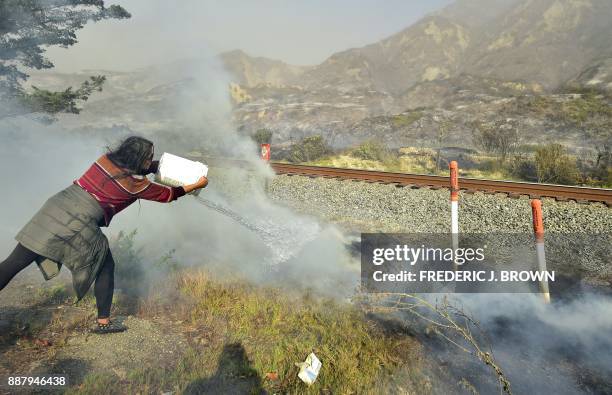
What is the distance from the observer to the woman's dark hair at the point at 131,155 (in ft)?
11.1

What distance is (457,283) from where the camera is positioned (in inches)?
205

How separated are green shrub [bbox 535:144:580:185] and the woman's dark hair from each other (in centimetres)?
1207

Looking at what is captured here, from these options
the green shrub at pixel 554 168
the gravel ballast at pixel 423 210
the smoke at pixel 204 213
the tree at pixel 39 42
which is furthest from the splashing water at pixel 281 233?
the green shrub at pixel 554 168

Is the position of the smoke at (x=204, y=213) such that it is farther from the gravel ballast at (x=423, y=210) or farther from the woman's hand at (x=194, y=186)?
the woman's hand at (x=194, y=186)

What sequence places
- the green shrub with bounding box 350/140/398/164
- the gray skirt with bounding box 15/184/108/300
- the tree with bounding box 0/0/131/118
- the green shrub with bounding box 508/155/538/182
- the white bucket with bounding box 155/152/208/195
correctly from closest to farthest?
the gray skirt with bounding box 15/184/108/300, the white bucket with bounding box 155/152/208/195, the tree with bounding box 0/0/131/118, the green shrub with bounding box 508/155/538/182, the green shrub with bounding box 350/140/398/164

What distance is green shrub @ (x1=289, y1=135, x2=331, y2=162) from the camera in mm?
17156

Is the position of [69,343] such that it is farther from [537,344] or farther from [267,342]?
[537,344]

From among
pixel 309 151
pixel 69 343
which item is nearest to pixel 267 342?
pixel 69 343

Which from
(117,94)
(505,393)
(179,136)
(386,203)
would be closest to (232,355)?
(505,393)

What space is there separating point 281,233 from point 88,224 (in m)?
3.90

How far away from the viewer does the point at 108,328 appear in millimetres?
3551

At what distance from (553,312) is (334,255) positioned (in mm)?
3060

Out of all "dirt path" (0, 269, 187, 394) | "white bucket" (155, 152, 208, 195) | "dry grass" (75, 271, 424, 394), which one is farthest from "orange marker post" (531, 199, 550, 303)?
"dirt path" (0, 269, 187, 394)

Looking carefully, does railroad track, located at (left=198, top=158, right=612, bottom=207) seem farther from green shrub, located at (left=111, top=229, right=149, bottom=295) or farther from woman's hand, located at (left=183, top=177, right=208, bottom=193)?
woman's hand, located at (left=183, top=177, right=208, bottom=193)
